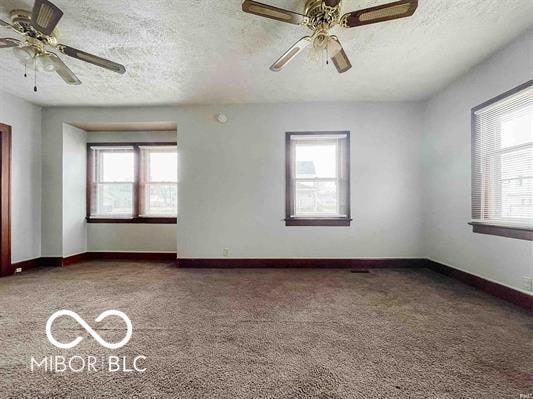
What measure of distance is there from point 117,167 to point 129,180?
37cm

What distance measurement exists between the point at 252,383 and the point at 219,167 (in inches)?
124

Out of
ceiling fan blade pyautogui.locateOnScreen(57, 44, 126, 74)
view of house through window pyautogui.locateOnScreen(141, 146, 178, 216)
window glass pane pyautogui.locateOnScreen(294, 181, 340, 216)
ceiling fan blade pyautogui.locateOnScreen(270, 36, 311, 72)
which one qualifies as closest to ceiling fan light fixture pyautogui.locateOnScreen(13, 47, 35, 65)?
ceiling fan blade pyautogui.locateOnScreen(57, 44, 126, 74)

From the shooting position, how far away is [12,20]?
2.02 m

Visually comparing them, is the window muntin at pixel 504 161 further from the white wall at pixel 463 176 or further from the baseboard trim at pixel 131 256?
the baseboard trim at pixel 131 256

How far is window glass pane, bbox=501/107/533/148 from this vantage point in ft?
7.85

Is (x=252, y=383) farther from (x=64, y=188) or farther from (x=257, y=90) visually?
(x=64, y=188)

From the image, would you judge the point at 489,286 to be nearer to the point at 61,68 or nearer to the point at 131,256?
the point at 61,68

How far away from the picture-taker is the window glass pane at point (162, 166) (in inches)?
185

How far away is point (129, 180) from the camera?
4691mm

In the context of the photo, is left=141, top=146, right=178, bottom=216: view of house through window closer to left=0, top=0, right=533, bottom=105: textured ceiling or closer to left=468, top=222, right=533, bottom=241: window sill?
left=0, top=0, right=533, bottom=105: textured ceiling

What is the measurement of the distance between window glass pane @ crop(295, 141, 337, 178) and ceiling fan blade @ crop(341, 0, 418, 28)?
90.6 inches

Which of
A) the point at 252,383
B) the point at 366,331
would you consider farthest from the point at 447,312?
the point at 252,383

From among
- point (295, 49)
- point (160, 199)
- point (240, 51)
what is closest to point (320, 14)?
point (295, 49)

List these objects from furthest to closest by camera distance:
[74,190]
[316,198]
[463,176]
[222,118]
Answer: [74,190], [316,198], [222,118], [463,176]
